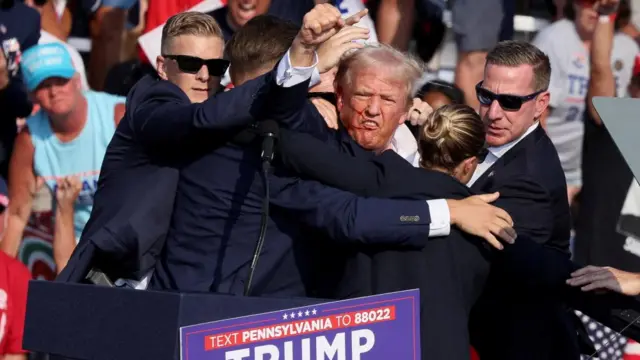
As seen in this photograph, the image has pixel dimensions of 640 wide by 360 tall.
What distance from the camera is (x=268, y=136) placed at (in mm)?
4164

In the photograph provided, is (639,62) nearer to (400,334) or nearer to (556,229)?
(556,229)

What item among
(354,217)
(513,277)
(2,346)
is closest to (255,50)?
(354,217)

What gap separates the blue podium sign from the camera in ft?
12.1

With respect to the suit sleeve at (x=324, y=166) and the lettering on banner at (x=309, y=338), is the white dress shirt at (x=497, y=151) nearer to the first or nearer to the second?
the suit sleeve at (x=324, y=166)

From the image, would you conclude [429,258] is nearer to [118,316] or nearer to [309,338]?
[309,338]

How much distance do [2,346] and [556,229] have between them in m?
2.73

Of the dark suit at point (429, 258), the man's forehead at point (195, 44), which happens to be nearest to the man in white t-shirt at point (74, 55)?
the man's forehead at point (195, 44)

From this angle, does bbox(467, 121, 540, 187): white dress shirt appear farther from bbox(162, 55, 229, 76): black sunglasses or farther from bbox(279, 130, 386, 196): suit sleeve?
bbox(162, 55, 229, 76): black sunglasses

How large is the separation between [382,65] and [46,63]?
9.93ft

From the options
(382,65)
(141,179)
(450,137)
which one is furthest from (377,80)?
(141,179)

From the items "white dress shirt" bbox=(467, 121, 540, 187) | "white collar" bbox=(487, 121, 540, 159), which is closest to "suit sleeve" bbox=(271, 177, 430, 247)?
"white dress shirt" bbox=(467, 121, 540, 187)

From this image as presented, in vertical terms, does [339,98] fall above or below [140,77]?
below

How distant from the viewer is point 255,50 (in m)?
4.59

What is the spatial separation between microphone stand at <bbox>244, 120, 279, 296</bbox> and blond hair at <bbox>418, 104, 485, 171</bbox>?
500 millimetres
